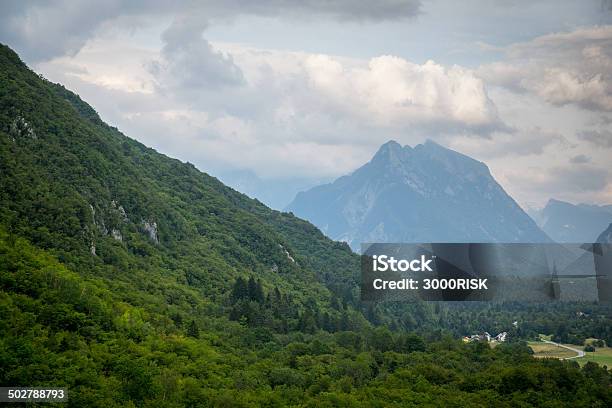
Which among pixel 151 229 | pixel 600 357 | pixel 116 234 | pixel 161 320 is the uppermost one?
pixel 151 229

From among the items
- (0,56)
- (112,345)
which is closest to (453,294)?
(112,345)

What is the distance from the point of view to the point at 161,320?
11862 cm

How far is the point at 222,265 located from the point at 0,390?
106955mm

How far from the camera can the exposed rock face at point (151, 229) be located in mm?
168125

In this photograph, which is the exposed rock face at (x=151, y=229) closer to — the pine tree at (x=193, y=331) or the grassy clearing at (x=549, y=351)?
the pine tree at (x=193, y=331)

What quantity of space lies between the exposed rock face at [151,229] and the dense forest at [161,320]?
56cm

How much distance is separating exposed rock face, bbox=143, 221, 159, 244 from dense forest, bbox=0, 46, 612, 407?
562 millimetres

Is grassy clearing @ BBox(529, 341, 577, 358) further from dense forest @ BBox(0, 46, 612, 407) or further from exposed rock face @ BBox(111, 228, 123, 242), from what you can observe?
exposed rock face @ BBox(111, 228, 123, 242)

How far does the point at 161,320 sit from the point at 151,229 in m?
53.4

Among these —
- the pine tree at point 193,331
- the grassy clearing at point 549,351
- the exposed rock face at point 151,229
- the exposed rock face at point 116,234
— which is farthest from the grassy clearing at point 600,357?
the exposed rock face at point 116,234

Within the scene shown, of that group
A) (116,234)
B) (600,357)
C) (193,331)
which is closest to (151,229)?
(116,234)

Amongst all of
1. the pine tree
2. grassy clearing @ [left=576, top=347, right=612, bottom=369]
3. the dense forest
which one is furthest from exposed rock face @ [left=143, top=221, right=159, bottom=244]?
grassy clearing @ [left=576, top=347, right=612, bottom=369]

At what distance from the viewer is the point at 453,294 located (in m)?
181

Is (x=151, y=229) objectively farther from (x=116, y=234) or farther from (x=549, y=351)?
(x=549, y=351)
